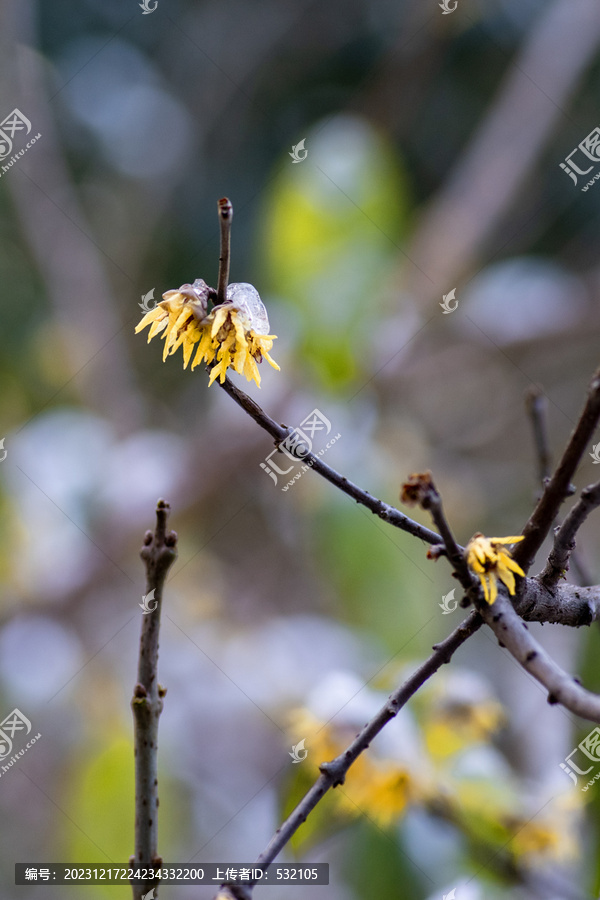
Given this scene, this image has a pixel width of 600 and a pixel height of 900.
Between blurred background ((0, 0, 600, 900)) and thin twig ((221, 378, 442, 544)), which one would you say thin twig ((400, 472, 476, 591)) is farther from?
blurred background ((0, 0, 600, 900))

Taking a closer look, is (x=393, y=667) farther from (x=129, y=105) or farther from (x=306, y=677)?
(x=129, y=105)

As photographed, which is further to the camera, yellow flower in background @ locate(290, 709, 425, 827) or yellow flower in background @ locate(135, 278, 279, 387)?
yellow flower in background @ locate(290, 709, 425, 827)

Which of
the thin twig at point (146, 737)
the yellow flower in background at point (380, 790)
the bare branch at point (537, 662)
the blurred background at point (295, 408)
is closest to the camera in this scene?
the bare branch at point (537, 662)

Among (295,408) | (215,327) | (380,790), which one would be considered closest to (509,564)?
(215,327)

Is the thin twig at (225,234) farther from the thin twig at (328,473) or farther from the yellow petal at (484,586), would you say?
the yellow petal at (484,586)

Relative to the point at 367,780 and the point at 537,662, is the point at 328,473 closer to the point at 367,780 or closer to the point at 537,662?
the point at 537,662

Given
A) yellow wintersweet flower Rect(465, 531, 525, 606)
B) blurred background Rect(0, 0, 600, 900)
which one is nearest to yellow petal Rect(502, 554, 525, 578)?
yellow wintersweet flower Rect(465, 531, 525, 606)

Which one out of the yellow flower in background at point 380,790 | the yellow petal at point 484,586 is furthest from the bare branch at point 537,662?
the yellow flower in background at point 380,790
